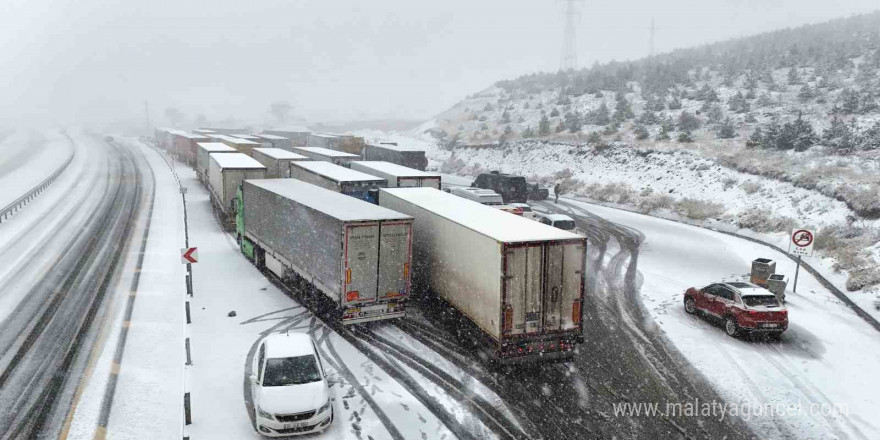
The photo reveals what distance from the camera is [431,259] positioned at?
1697cm

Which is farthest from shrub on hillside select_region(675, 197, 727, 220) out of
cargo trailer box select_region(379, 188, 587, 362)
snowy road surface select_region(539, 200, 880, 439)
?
cargo trailer box select_region(379, 188, 587, 362)

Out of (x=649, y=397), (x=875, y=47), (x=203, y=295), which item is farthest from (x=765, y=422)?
(x=875, y=47)

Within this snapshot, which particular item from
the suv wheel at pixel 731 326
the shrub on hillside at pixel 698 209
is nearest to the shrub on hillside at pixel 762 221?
the shrub on hillside at pixel 698 209

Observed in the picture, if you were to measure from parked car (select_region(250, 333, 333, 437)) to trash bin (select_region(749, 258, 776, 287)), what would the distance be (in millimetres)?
16191

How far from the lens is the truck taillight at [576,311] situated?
13695mm

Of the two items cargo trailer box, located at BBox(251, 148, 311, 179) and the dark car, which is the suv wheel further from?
cargo trailer box, located at BBox(251, 148, 311, 179)

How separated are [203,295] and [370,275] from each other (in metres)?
7.56

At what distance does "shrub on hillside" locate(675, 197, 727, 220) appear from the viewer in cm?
3409

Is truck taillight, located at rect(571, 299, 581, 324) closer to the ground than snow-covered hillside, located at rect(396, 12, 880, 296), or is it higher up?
closer to the ground

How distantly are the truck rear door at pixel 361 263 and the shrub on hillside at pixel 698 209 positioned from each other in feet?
84.0

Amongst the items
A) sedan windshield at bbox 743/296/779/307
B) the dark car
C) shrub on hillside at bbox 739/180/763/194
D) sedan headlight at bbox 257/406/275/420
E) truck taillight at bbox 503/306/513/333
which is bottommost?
sedan headlight at bbox 257/406/275/420

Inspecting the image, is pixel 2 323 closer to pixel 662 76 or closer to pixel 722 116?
pixel 722 116

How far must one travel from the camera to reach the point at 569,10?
93812mm

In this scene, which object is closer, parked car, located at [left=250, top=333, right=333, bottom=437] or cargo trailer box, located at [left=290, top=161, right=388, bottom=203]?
parked car, located at [left=250, top=333, right=333, bottom=437]
